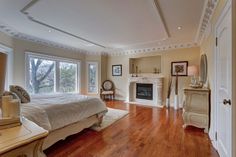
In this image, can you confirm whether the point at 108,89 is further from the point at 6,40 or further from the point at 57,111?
the point at 57,111

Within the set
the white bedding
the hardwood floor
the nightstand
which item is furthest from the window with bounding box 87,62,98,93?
the nightstand

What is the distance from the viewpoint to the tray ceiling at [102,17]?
2467 mm

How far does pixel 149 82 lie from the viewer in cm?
617

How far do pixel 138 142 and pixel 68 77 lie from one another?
4.60 metres

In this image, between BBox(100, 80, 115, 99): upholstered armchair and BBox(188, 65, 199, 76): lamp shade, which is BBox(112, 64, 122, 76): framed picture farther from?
BBox(188, 65, 199, 76): lamp shade

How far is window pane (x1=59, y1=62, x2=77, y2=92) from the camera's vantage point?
5995 millimetres

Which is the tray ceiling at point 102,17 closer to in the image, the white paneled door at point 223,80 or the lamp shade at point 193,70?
the white paneled door at point 223,80

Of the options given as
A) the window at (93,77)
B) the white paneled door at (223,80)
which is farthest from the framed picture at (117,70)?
the white paneled door at (223,80)

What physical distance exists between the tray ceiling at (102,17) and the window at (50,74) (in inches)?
42.6

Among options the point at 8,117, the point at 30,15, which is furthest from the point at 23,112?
the point at 30,15

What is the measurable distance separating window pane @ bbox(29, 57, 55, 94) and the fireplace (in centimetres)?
364

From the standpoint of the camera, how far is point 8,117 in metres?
1.07

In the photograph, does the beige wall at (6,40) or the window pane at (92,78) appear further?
the window pane at (92,78)

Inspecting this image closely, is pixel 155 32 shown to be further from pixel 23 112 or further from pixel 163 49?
pixel 23 112
